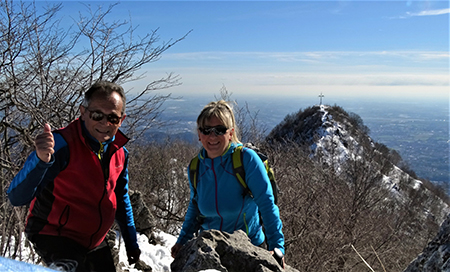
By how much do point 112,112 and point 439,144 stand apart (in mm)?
144276

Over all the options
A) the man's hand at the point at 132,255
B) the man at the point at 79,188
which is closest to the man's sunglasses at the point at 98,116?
the man at the point at 79,188

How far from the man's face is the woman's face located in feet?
2.35

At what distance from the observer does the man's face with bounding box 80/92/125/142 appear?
2.39m

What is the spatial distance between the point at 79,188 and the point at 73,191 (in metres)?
0.04

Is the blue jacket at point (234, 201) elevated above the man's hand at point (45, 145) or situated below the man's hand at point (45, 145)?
below

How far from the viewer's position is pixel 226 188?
2580 millimetres

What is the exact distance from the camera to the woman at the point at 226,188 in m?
2.49

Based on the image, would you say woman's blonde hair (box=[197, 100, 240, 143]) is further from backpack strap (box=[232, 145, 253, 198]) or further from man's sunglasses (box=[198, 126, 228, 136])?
backpack strap (box=[232, 145, 253, 198])

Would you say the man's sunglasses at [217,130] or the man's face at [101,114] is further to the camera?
the man's sunglasses at [217,130]

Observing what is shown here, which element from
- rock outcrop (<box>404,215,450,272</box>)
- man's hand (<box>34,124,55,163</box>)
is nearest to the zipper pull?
man's hand (<box>34,124,55,163</box>)

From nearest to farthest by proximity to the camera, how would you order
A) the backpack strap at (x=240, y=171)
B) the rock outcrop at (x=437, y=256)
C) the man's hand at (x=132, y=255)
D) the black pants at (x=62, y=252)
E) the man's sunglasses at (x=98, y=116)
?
the rock outcrop at (x=437, y=256)
the black pants at (x=62, y=252)
the man's sunglasses at (x=98, y=116)
the backpack strap at (x=240, y=171)
the man's hand at (x=132, y=255)

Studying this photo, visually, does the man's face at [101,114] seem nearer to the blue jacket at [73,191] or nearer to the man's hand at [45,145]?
the blue jacket at [73,191]

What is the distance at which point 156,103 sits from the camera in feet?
20.5

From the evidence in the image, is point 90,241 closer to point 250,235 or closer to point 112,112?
point 112,112
